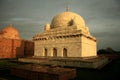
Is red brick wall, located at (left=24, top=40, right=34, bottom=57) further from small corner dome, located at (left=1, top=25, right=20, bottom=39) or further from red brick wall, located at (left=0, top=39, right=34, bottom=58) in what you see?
small corner dome, located at (left=1, top=25, right=20, bottom=39)

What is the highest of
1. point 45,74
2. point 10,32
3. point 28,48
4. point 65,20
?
point 65,20

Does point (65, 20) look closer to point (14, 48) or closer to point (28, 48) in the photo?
point (14, 48)

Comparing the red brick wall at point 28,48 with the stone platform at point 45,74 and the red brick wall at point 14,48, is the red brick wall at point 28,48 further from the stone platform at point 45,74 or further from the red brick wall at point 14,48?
the stone platform at point 45,74

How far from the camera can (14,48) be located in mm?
24953

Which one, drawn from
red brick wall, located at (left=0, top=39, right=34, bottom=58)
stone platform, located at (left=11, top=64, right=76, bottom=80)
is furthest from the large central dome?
stone platform, located at (left=11, top=64, right=76, bottom=80)

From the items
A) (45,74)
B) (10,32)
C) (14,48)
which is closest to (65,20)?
(45,74)

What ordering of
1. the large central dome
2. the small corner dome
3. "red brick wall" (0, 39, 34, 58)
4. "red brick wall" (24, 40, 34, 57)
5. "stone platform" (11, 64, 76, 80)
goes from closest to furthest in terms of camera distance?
"stone platform" (11, 64, 76, 80) → the large central dome → "red brick wall" (0, 39, 34, 58) → the small corner dome → "red brick wall" (24, 40, 34, 57)

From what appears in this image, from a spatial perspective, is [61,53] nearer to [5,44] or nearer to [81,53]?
[81,53]

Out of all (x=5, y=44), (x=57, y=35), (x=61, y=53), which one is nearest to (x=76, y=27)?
(x=57, y=35)

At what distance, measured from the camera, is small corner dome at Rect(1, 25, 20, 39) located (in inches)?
1104

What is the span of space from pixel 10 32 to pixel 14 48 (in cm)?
559

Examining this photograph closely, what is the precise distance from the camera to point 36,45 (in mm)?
A: 18828

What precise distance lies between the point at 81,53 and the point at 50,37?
5205mm

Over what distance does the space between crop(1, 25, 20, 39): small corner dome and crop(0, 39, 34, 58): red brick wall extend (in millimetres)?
3751
